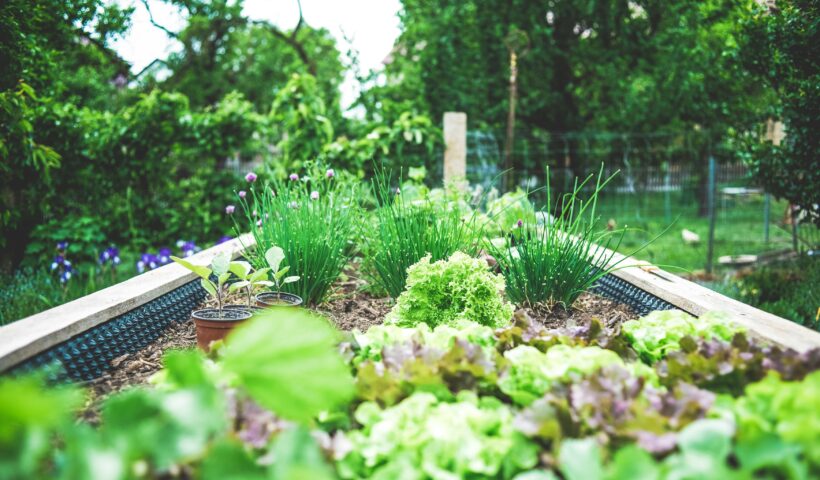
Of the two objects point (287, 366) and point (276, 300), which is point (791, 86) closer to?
point (276, 300)

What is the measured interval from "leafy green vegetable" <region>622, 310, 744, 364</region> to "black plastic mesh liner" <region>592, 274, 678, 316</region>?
619mm

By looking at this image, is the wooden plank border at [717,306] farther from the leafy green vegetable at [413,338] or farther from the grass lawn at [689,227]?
the grass lawn at [689,227]

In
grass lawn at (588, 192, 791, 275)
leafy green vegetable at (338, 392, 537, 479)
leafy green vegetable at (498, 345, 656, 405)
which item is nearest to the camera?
leafy green vegetable at (338, 392, 537, 479)

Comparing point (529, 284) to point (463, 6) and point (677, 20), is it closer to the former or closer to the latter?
point (463, 6)

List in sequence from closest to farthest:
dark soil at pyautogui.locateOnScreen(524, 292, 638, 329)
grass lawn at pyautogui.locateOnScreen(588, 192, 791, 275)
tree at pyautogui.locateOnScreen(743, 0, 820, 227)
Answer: dark soil at pyautogui.locateOnScreen(524, 292, 638, 329) → tree at pyautogui.locateOnScreen(743, 0, 820, 227) → grass lawn at pyautogui.locateOnScreen(588, 192, 791, 275)

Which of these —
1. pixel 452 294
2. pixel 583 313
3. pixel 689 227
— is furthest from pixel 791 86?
pixel 689 227

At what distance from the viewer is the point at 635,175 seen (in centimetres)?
1095

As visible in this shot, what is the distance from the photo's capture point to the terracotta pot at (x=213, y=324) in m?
2.00

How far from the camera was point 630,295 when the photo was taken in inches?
108

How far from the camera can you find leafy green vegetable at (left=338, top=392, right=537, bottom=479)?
3.68 feet

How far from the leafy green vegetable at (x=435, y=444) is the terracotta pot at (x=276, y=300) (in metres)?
1.10

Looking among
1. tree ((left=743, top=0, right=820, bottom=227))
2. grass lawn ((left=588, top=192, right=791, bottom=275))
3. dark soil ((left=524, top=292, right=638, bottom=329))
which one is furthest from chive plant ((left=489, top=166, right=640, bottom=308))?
grass lawn ((left=588, top=192, right=791, bottom=275))

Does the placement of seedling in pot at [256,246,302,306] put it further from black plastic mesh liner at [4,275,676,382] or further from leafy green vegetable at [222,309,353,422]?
leafy green vegetable at [222,309,353,422]

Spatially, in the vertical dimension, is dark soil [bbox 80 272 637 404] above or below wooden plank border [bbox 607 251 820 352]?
below
